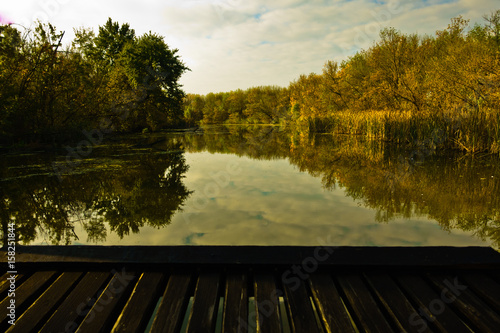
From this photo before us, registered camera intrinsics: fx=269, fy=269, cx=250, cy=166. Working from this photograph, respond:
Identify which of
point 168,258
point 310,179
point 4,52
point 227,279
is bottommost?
point 310,179

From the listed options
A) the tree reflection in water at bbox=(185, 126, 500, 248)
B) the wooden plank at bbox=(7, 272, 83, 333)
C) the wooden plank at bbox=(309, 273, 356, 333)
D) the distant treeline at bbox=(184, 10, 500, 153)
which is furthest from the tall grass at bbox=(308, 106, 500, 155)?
the wooden plank at bbox=(7, 272, 83, 333)

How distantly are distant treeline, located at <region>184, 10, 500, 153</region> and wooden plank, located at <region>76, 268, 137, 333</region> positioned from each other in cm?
1241

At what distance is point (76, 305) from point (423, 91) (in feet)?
65.7

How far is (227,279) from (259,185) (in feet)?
14.2

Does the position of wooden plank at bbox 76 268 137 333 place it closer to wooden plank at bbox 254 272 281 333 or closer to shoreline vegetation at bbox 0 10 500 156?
wooden plank at bbox 254 272 281 333

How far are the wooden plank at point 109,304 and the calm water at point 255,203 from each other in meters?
1.30

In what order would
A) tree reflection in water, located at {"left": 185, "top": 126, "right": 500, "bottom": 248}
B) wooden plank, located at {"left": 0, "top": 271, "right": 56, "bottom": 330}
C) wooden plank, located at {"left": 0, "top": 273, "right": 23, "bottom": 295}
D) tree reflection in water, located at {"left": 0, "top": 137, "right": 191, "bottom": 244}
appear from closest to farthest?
wooden plank, located at {"left": 0, "top": 271, "right": 56, "bottom": 330} < wooden plank, located at {"left": 0, "top": 273, "right": 23, "bottom": 295} < tree reflection in water, located at {"left": 0, "top": 137, "right": 191, "bottom": 244} < tree reflection in water, located at {"left": 185, "top": 126, "right": 500, "bottom": 248}

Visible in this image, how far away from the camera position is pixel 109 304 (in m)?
1.76

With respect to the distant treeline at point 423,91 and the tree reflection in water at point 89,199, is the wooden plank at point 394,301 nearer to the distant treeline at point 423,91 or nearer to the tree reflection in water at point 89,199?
the tree reflection in water at point 89,199

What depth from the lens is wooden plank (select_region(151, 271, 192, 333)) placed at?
1609 millimetres

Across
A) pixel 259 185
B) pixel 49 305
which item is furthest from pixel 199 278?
pixel 259 185

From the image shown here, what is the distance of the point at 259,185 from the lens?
248 inches

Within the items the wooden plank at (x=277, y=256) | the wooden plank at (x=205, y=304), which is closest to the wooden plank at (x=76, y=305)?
the wooden plank at (x=277, y=256)

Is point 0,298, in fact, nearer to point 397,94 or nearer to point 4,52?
point 4,52
